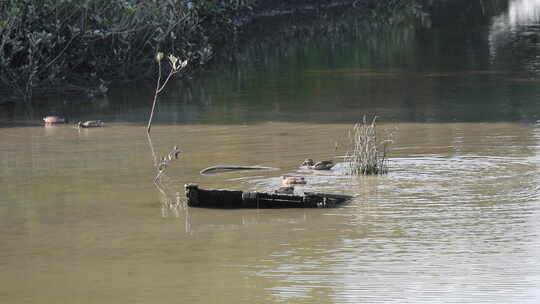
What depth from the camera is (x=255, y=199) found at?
1088 cm

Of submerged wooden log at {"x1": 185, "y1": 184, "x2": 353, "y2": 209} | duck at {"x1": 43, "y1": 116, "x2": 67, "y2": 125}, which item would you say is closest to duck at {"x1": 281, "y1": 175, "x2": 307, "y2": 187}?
submerged wooden log at {"x1": 185, "y1": 184, "x2": 353, "y2": 209}

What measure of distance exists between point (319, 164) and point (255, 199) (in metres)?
1.92

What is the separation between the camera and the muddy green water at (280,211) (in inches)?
333

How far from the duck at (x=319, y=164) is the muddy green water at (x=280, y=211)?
17 centimetres

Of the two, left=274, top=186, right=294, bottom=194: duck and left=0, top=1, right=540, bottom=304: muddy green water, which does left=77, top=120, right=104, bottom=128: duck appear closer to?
left=0, top=1, right=540, bottom=304: muddy green water

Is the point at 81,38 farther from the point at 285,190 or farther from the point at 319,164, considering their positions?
the point at 285,190

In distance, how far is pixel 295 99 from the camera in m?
19.6

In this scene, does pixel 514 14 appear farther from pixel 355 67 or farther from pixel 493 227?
pixel 493 227

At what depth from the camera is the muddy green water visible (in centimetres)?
846

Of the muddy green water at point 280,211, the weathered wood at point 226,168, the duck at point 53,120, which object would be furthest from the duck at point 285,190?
the duck at point 53,120

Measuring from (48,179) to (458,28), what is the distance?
23.5 meters

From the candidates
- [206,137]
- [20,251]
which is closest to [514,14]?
[206,137]

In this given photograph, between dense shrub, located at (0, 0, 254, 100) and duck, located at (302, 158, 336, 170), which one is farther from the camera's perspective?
dense shrub, located at (0, 0, 254, 100)

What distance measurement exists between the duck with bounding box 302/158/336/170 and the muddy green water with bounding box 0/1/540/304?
0.55ft
